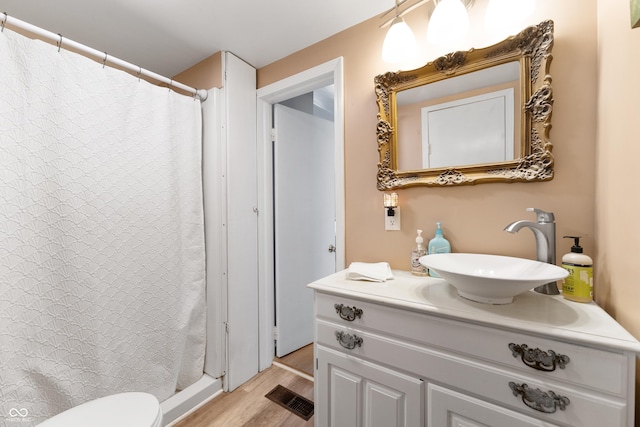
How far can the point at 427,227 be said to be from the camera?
48.2 inches

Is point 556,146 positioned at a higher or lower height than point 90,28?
lower

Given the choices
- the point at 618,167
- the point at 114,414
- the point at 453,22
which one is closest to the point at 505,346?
the point at 618,167

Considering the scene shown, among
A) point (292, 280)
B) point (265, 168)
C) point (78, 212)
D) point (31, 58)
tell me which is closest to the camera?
point (31, 58)

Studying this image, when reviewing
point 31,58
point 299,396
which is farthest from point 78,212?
point 299,396

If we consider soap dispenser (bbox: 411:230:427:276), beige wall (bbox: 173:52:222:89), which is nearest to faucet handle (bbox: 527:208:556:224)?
soap dispenser (bbox: 411:230:427:276)

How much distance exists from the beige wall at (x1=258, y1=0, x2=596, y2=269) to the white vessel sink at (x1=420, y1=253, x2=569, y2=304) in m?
0.11

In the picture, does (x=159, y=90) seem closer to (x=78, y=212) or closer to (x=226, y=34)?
(x=226, y=34)

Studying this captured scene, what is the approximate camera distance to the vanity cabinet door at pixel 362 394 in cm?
85

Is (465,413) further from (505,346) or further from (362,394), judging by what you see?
(362,394)

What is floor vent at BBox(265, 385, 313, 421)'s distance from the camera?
145 cm

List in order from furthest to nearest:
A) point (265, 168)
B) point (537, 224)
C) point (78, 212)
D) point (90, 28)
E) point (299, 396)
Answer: point (265, 168) → point (299, 396) → point (90, 28) → point (78, 212) → point (537, 224)

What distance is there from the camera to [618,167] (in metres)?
0.75

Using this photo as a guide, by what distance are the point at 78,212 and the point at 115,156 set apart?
0.32 meters

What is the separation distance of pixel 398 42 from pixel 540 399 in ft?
4.51
